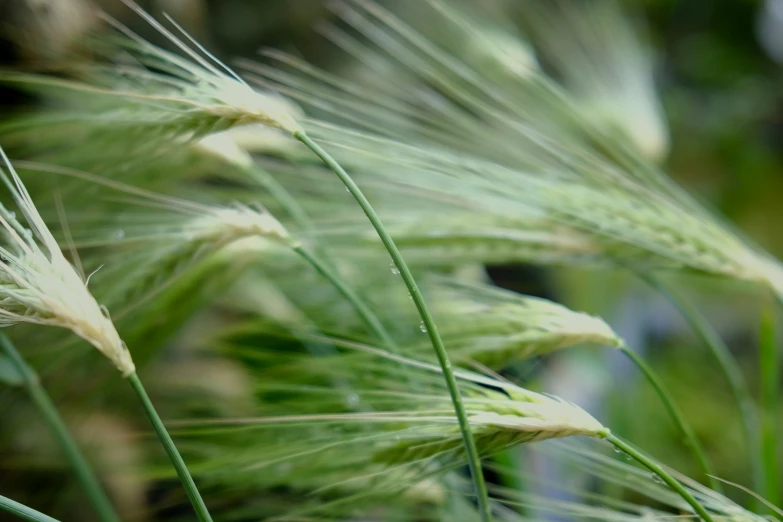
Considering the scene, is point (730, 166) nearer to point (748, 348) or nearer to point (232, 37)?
point (748, 348)

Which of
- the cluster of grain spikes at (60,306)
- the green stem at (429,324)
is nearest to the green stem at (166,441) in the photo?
the cluster of grain spikes at (60,306)

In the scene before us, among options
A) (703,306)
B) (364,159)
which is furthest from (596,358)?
(364,159)

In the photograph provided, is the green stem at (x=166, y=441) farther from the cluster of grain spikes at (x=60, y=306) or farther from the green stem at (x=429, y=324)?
the green stem at (x=429, y=324)

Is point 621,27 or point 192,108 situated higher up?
point 621,27

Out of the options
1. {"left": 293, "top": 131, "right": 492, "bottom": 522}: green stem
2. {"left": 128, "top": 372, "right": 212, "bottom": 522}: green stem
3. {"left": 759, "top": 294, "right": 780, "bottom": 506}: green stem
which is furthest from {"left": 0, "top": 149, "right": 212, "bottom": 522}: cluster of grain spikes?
{"left": 759, "top": 294, "right": 780, "bottom": 506}: green stem

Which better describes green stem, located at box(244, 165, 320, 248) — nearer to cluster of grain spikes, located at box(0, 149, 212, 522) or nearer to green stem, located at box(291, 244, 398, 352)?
green stem, located at box(291, 244, 398, 352)

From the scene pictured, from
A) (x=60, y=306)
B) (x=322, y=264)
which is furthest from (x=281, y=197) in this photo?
(x=60, y=306)

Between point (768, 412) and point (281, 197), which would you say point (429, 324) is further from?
point (768, 412)
